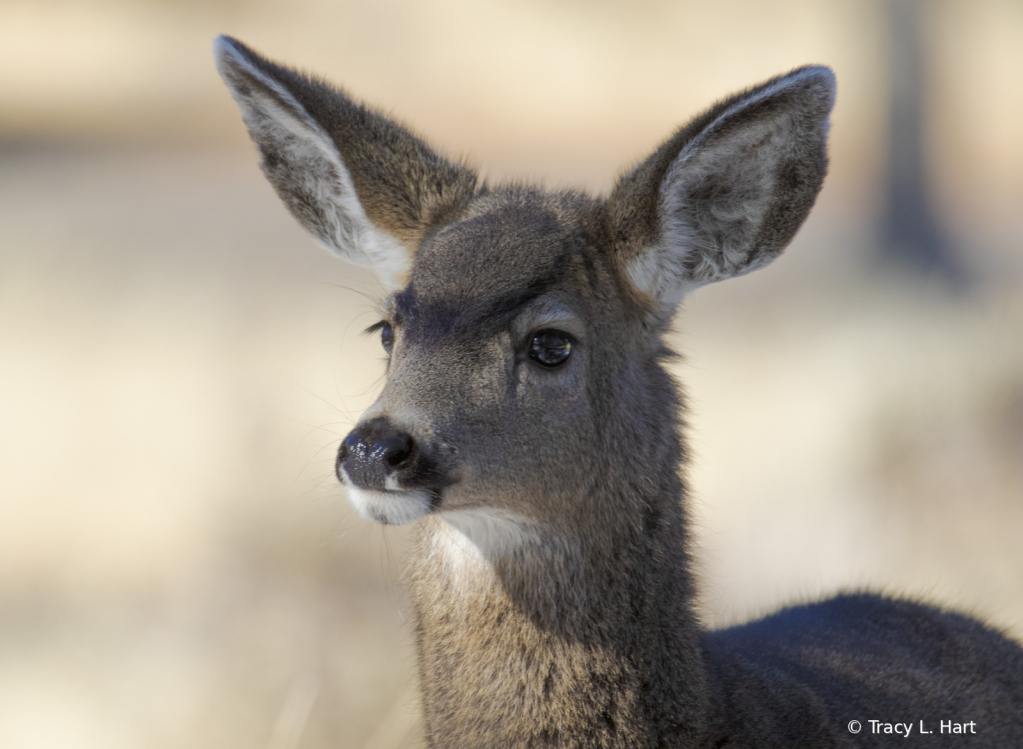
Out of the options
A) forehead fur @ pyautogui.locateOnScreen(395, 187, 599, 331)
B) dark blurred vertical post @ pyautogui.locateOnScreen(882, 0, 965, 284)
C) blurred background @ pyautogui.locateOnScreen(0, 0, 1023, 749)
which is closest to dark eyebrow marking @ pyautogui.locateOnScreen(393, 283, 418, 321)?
forehead fur @ pyautogui.locateOnScreen(395, 187, 599, 331)

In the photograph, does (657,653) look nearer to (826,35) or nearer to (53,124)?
(826,35)

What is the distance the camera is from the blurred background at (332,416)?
6609mm

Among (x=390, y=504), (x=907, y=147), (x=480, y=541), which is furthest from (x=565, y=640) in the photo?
(x=907, y=147)

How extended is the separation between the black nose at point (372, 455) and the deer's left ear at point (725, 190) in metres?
1.02

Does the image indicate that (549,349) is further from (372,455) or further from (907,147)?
(907,147)

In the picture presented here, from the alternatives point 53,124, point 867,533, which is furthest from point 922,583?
point 53,124

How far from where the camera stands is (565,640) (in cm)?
315

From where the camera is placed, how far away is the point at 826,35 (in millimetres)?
14172

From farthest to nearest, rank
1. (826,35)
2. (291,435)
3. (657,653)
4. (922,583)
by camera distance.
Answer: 1. (826,35)
2. (291,435)
3. (922,583)
4. (657,653)

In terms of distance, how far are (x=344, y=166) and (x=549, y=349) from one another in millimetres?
997

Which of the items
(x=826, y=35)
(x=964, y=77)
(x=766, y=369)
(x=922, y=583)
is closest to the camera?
(x=922, y=583)

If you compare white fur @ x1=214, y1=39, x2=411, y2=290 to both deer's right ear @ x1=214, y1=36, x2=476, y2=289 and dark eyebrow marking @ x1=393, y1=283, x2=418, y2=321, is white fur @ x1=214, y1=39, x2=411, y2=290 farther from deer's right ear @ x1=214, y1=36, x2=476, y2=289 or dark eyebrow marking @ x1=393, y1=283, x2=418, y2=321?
dark eyebrow marking @ x1=393, y1=283, x2=418, y2=321

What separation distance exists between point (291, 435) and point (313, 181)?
13.3 feet

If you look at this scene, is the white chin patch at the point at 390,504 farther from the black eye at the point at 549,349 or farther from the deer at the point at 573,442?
the black eye at the point at 549,349
